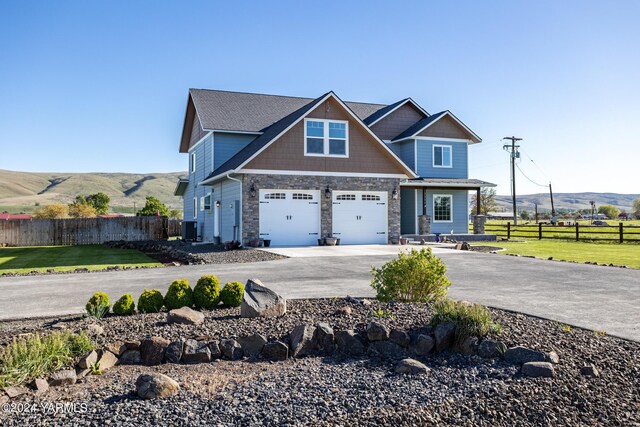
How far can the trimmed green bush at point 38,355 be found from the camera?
170 inches

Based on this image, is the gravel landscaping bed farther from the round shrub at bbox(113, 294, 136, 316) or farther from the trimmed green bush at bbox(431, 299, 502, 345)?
the round shrub at bbox(113, 294, 136, 316)

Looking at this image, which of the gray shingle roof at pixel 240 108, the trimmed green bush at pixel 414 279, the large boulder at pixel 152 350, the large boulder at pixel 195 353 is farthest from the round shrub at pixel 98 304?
the gray shingle roof at pixel 240 108

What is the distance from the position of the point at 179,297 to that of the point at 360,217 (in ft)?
51.5

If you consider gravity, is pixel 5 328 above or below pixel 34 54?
below

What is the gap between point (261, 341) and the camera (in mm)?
5242

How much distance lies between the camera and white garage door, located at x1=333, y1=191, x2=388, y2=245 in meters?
21.7

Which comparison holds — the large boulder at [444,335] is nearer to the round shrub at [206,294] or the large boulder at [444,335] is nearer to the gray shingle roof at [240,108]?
the round shrub at [206,294]

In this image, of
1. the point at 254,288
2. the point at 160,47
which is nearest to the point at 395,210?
the point at 160,47

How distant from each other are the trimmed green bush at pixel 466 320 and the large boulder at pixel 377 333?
1.97ft

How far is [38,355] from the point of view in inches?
179

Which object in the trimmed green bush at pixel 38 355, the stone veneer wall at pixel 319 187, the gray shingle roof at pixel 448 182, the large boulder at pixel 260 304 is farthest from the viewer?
the gray shingle roof at pixel 448 182

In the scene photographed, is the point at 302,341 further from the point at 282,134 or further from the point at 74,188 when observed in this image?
the point at 74,188

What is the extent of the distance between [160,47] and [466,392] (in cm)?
1651

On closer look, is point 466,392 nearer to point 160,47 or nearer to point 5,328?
point 5,328
